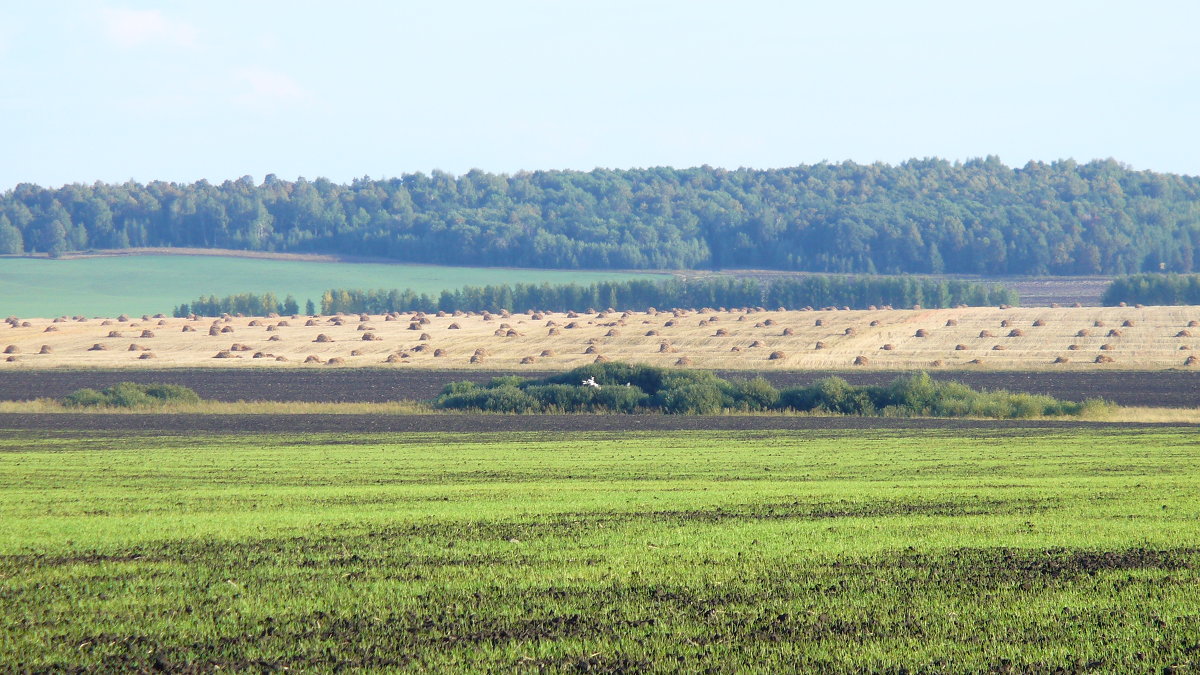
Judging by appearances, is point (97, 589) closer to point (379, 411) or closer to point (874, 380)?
point (379, 411)

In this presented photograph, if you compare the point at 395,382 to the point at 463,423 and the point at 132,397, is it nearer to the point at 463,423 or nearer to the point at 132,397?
the point at 132,397

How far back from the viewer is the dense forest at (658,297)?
118938 millimetres

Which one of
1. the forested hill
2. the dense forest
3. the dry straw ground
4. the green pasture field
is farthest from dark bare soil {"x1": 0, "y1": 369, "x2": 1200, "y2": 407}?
the forested hill

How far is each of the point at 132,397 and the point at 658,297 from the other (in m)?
79.9

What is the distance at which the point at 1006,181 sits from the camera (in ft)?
655

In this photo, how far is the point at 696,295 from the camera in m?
125

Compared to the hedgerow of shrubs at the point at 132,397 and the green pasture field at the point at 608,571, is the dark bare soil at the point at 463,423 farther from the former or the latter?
the green pasture field at the point at 608,571

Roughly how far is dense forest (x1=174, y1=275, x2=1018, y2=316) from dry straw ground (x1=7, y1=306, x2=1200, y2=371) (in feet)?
62.0

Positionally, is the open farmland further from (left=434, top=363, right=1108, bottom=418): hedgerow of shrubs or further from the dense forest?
(left=434, top=363, right=1108, bottom=418): hedgerow of shrubs

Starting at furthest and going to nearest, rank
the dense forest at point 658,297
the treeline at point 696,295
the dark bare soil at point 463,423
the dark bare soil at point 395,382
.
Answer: the dense forest at point 658,297 < the treeline at point 696,295 < the dark bare soil at point 395,382 < the dark bare soil at point 463,423

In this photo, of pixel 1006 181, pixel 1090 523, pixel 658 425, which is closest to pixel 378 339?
pixel 658 425

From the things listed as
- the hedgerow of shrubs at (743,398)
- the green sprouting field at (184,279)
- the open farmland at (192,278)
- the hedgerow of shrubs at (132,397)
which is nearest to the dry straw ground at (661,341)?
the hedgerow of shrubs at (743,398)

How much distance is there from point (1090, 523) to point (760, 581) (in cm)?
563

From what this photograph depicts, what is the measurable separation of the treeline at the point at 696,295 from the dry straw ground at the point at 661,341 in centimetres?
1869
